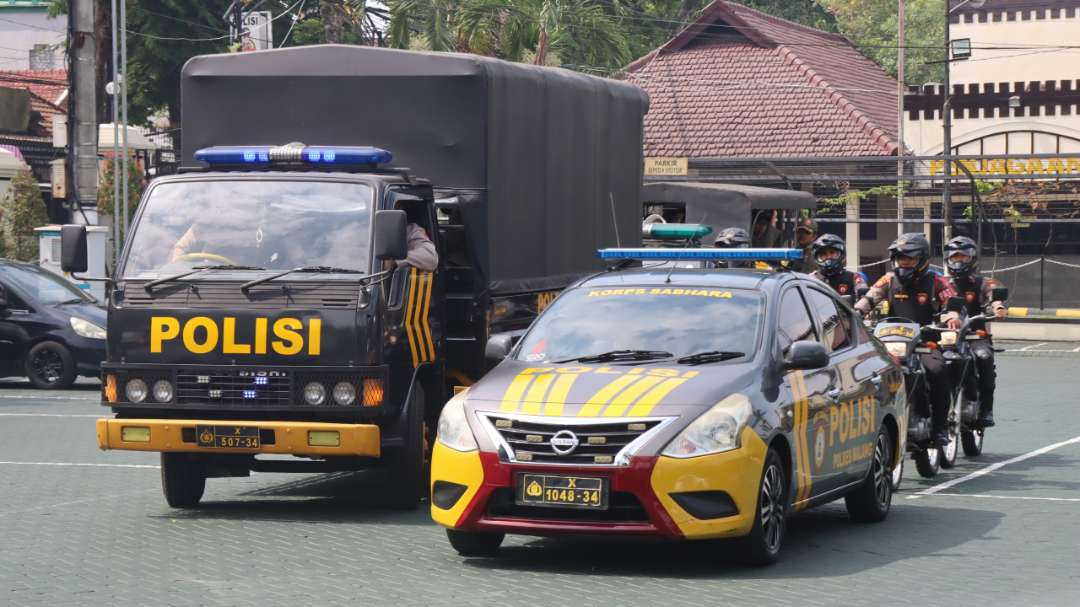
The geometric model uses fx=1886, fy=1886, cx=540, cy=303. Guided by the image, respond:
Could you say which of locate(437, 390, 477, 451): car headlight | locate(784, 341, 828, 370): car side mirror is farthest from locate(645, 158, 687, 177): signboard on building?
locate(437, 390, 477, 451): car headlight

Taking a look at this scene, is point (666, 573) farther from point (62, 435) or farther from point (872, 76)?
point (872, 76)

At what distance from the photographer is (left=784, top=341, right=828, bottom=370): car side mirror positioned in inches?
396

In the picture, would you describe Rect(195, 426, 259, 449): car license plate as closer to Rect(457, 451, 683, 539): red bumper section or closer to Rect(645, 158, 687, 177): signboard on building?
Rect(457, 451, 683, 539): red bumper section

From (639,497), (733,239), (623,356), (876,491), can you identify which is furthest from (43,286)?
(639,497)

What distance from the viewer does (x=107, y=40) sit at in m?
42.4

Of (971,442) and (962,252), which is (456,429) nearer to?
(962,252)

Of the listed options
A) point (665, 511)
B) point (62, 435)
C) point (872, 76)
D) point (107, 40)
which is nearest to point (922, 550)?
point (665, 511)

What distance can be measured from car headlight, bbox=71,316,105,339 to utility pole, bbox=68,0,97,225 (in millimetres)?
4040

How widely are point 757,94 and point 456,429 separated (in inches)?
1564

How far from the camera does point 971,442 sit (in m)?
15.9

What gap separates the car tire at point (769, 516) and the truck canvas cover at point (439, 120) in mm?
3510

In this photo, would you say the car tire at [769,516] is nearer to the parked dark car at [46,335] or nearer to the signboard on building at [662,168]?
the parked dark car at [46,335]

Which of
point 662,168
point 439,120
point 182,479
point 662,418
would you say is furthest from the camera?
point 662,168

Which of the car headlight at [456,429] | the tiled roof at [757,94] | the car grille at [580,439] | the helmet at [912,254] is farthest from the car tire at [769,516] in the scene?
the tiled roof at [757,94]
